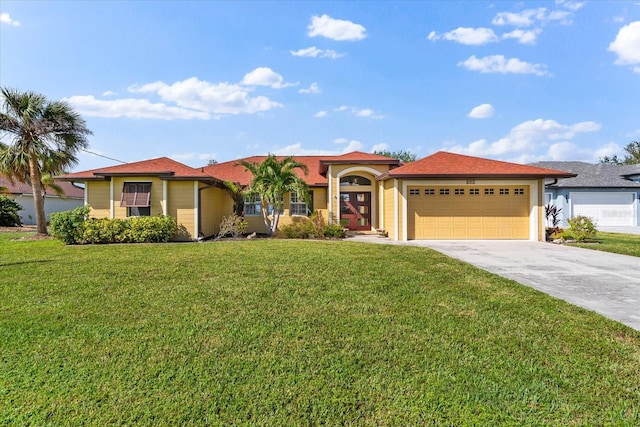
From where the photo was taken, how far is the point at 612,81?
19969mm

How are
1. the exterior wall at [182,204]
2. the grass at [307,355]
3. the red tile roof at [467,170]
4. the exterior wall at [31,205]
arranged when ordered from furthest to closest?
the exterior wall at [31,205], the exterior wall at [182,204], the red tile roof at [467,170], the grass at [307,355]

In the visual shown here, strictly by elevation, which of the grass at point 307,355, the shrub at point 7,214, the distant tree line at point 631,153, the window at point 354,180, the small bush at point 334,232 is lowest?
the grass at point 307,355

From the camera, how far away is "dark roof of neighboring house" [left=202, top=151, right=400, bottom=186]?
54.2 feet

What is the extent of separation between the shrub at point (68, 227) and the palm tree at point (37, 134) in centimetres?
426

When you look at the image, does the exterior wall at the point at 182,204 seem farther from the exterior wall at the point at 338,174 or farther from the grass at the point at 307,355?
the grass at the point at 307,355

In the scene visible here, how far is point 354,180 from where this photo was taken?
57.5 feet

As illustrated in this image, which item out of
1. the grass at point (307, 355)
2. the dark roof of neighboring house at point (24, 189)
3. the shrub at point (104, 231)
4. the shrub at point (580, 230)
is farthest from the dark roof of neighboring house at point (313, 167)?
the dark roof of neighboring house at point (24, 189)

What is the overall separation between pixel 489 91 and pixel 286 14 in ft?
43.6

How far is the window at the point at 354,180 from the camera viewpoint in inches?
686

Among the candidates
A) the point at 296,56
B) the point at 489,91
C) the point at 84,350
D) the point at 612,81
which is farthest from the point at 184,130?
the point at 612,81

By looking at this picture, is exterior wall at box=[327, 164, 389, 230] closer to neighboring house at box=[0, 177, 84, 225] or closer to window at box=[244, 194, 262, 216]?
window at box=[244, 194, 262, 216]

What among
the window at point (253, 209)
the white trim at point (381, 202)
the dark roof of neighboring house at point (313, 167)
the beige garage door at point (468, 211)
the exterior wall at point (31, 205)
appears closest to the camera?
the beige garage door at point (468, 211)

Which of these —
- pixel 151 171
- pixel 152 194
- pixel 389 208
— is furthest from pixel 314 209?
pixel 151 171

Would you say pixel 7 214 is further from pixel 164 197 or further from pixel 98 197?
pixel 164 197
